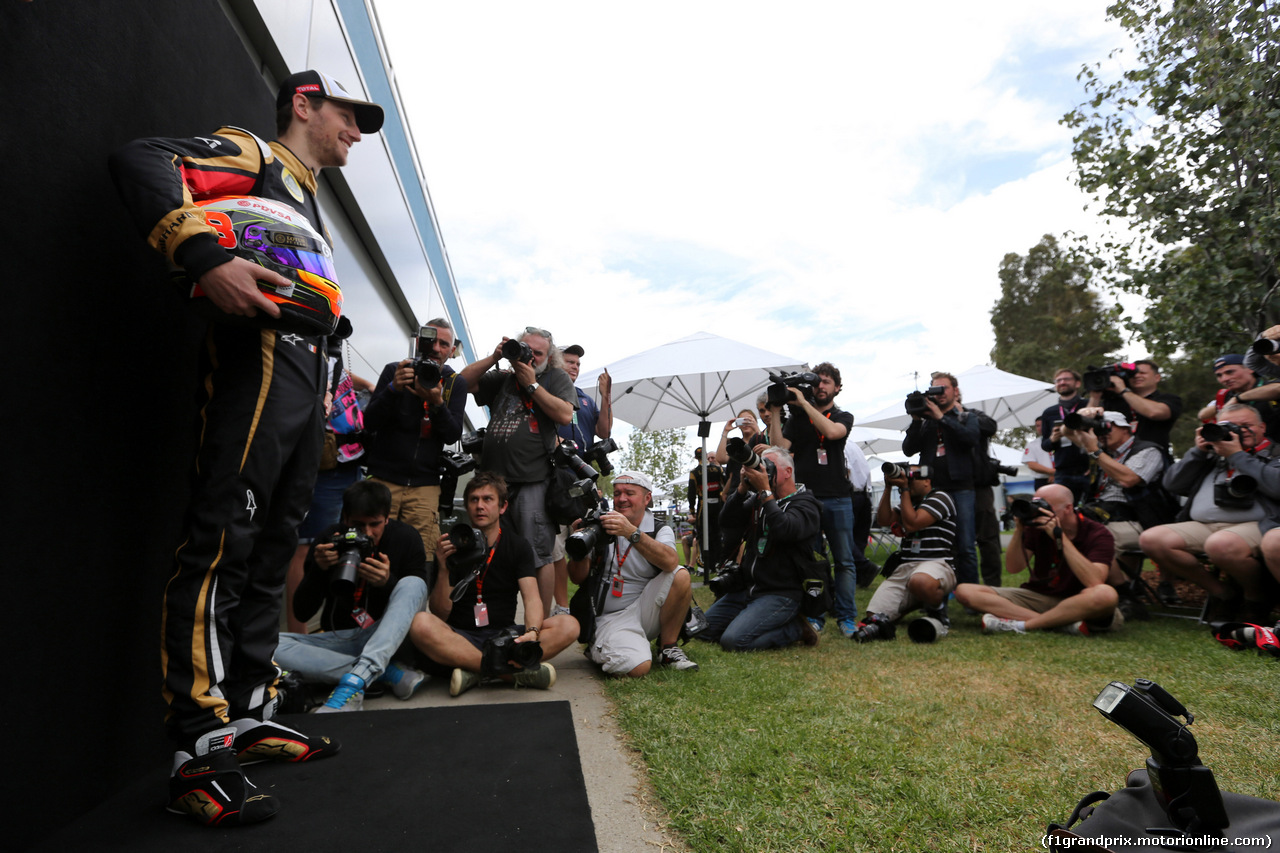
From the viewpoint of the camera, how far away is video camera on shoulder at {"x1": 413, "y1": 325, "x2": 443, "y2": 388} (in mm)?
3448

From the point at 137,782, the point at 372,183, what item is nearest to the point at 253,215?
the point at 137,782

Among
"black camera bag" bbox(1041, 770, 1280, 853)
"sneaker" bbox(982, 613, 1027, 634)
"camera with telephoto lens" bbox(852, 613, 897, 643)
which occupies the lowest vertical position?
"sneaker" bbox(982, 613, 1027, 634)

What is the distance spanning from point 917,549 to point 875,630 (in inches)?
33.6

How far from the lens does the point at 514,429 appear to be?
3932 millimetres

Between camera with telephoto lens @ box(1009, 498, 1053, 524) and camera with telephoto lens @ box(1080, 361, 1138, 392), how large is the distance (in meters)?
1.50

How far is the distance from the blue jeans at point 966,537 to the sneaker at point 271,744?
501cm

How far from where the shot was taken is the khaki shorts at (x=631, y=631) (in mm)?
3539

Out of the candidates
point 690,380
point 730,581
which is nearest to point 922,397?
point 730,581

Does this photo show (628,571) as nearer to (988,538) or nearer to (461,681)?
(461,681)

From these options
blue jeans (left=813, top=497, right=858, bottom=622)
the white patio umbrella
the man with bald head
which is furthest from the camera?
the white patio umbrella

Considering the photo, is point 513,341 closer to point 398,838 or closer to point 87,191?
point 87,191

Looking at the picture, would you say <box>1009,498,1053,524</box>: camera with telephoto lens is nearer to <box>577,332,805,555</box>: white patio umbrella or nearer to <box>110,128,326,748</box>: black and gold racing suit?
<box>577,332,805,555</box>: white patio umbrella

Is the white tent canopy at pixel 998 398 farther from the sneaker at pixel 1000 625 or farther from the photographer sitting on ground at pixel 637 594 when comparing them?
the photographer sitting on ground at pixel 637 594

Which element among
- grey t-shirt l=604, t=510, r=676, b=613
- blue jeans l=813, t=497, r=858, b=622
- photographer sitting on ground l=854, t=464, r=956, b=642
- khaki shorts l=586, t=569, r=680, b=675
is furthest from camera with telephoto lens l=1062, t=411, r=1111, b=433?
khaki shorts l=586, t=569, r=680, b=675
